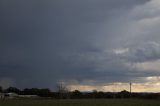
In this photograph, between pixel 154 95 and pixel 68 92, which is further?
pixel 68 92

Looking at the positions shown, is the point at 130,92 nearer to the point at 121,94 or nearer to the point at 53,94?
the point at 121,94

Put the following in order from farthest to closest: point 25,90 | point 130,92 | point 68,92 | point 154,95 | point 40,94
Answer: point 25,90 < point 40,94 < point 68,92 < point 130,92 < point 154,95

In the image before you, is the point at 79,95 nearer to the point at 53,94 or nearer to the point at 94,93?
the point at 94,93

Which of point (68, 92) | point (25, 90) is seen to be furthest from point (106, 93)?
point (25, 90)

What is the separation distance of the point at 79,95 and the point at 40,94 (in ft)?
102

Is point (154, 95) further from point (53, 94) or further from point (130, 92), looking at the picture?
point (53, 94)

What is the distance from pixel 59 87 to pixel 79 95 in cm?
1606

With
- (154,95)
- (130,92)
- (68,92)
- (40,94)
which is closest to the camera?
(154,95)

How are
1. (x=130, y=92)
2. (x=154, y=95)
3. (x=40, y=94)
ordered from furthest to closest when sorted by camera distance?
(x=40, y=94)
(x=130, y=92)
(x=154, y=95)

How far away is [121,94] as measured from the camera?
6019 inches

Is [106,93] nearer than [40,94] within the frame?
Yes

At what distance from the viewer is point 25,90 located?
19462cm

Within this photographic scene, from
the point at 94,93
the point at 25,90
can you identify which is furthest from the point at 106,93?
the point at 25,90

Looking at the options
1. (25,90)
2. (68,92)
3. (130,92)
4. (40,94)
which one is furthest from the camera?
(25,90)
